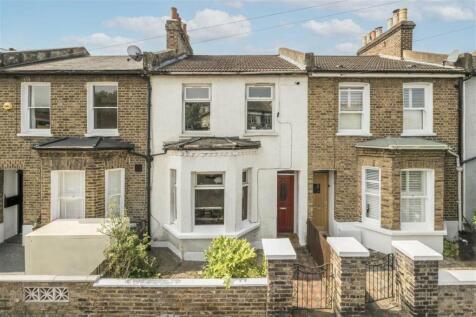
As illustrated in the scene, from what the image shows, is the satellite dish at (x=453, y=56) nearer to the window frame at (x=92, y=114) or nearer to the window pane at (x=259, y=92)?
the window pane at (x=259, y=92)

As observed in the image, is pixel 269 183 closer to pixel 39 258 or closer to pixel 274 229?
pixel 274 229

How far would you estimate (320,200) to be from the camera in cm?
1341

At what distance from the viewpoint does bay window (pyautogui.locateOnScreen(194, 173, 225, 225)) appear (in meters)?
11.3

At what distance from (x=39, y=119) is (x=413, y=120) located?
14.0 metres

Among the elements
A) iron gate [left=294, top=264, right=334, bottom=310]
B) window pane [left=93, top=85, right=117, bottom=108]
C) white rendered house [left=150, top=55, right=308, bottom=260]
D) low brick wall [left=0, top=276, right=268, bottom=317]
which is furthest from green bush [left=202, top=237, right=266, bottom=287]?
window pane [left=93, top=85, right=117, bottom=108]

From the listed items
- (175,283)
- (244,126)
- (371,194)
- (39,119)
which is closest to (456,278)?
(371,194)

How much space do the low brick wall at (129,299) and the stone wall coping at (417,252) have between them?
114 inches

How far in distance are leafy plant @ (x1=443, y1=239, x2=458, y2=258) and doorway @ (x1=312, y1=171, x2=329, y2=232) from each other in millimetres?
3991

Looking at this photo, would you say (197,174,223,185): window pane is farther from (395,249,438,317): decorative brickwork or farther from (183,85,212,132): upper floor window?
(395,249,438,317): decorative brickwork

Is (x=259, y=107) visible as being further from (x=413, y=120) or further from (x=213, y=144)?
(x=413, y=120)

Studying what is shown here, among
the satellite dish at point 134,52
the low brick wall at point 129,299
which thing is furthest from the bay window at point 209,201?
the satellite dish at point 134,52

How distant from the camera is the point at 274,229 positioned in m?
12.2

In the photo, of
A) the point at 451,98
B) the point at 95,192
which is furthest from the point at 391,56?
the point at 95,192

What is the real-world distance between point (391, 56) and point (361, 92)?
576cm
